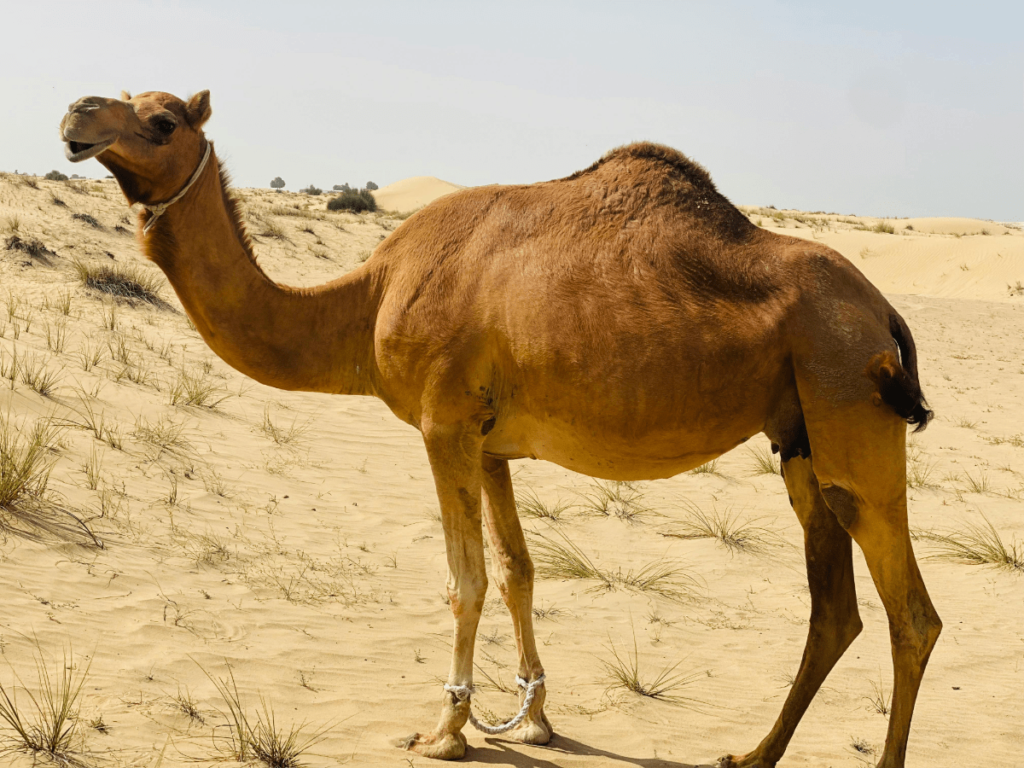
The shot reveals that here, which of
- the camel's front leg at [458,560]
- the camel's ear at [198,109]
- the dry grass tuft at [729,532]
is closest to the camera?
the camel's front leg at [458,560]

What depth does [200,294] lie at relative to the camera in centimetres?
450

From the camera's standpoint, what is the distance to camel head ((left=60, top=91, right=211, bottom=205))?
3.89m

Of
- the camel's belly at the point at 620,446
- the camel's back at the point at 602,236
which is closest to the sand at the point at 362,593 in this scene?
the camel's belly at the point at 620,446

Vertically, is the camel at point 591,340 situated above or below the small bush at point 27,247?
below

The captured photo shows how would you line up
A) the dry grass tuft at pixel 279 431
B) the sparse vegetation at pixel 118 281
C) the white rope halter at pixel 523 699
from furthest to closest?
1. the sparse vegetation at pixel 118 281
2. the dry grass tuft at pixel 279 431
3. the white rope halter at pixel 523 699

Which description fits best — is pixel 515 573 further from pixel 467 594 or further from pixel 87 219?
pixel 87 219

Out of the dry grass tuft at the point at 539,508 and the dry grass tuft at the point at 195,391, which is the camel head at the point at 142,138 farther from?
the dry grass tuft at the point at 195,391

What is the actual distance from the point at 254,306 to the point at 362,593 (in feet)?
10.1

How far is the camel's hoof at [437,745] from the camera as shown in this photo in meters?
4.63

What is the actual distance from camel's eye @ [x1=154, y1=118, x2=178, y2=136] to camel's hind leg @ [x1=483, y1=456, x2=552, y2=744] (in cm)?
226

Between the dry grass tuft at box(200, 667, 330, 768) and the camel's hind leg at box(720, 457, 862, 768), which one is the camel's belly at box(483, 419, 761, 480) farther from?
the dry grass tuft at box(200, 667, 330, 768)

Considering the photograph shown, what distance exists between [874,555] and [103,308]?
37.8 ft

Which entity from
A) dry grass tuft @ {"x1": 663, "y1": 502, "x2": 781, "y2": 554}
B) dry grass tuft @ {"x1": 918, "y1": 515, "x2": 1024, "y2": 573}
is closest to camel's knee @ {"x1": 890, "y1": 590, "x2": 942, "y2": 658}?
dry grass tuft @ {"x1": 663, "y1": 502, "x2": 781, "y2": 554}

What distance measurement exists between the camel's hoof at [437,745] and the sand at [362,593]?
100 mm
